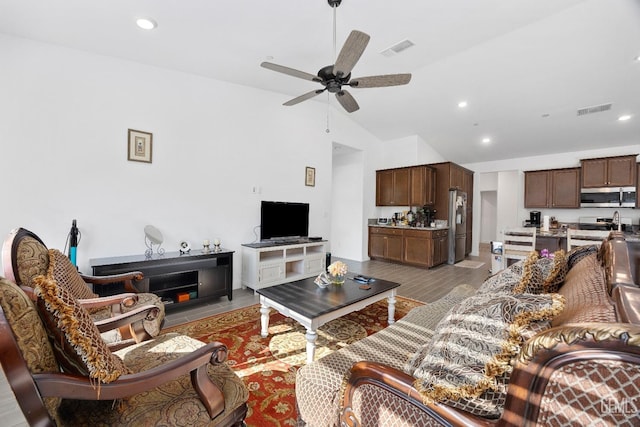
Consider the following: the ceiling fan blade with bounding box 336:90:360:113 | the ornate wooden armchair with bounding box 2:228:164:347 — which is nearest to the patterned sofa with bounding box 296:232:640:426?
the ornate wooden armchair with bounding box 2:228:164:347

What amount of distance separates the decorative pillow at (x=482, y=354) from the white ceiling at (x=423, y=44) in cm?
298

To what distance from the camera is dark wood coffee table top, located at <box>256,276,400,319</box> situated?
2171 mm

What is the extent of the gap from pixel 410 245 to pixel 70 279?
5.60 meters

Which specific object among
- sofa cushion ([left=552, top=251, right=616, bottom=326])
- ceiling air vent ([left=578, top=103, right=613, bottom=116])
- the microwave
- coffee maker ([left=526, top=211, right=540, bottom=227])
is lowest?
sofa cushion ([left=552, top=251, right=616, bottom=326])

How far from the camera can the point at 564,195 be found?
6230 mm

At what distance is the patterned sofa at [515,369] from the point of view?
22.4 inches

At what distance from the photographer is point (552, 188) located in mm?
6406

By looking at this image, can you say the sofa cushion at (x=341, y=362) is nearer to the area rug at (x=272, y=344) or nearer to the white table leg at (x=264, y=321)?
the area rug at (x=272, y=344)

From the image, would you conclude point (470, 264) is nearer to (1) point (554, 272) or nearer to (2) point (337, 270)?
(2) point (337, 270)

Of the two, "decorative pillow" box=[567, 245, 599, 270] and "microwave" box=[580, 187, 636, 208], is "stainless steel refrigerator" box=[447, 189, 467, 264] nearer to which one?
"microwave" box=[580, 187, 636, 208]

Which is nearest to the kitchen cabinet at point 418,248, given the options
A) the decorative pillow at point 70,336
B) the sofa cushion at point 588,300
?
the sofa cushion at point 588,300

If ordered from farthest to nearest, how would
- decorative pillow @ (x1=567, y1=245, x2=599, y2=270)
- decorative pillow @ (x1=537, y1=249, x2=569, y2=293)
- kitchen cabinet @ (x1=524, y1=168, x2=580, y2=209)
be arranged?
kitchen cabinet @ (x1=524, y1=168, x2=580, y2=209)
decorative pillow @ (x1=567, y1=245, x2=599, y2=270)
decorative pillow @ (x1=537, y1=249, x2=569, y2=293)

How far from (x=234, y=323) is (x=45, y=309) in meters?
2.11

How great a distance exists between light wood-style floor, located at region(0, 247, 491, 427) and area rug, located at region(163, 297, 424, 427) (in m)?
0.28
